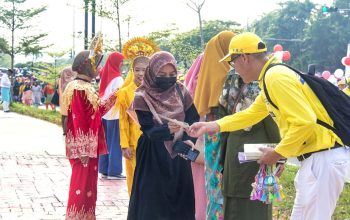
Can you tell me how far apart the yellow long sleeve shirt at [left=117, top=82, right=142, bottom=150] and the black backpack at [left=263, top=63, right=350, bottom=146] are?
8.98 ft

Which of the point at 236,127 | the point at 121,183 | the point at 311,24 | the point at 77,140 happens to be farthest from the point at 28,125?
the point at 311,24

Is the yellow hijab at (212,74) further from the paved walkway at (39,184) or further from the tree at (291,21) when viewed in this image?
the tree at (291,21)

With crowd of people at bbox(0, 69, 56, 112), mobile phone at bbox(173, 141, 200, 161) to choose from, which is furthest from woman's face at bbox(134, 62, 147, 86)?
crowd of people at bbox(0, 69, 56, 112)

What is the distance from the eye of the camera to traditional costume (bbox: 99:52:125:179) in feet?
27.8

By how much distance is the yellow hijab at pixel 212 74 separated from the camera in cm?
538

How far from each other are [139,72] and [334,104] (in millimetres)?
3258

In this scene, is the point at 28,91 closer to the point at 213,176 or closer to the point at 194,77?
the point at 194,77

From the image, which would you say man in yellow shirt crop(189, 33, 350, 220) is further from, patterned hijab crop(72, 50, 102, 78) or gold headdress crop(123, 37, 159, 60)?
gold headdress crop(123, 37, 159, 60)

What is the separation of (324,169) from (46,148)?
31.4 feet

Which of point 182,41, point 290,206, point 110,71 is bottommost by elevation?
point 290,206

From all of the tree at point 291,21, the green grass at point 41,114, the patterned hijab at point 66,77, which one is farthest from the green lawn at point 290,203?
the tree at point 291,21

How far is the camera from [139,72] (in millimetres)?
6672

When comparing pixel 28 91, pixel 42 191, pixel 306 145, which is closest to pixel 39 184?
pixel 42 191

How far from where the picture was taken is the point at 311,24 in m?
67.2
